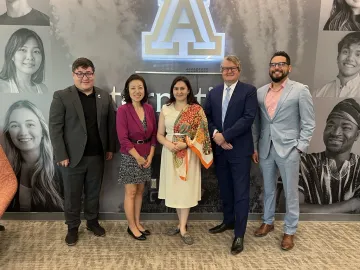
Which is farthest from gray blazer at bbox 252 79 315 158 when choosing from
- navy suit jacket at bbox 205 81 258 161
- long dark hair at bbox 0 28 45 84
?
long dark hair at bbox 0 28 45 84

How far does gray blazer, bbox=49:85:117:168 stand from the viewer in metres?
2.63

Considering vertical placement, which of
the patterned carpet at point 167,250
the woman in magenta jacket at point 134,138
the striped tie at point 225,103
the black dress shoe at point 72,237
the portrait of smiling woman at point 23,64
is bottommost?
the patterned carpet at point 167,250

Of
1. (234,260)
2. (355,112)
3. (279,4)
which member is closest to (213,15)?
(279,4)

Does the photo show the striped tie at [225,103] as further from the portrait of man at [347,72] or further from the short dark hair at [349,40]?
the short dark hair at [349,40]

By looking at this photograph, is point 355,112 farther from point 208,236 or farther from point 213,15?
point 208,236

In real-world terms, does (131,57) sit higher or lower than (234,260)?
higher

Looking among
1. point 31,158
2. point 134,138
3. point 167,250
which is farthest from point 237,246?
point 31,158

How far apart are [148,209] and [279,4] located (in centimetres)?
256

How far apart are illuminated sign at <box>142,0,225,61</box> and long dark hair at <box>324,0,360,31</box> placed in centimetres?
113

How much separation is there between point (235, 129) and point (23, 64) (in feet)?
7.33

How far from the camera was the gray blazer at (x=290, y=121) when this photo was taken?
2.56 meters

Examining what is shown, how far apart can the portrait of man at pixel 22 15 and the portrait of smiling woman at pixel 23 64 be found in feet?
0.31

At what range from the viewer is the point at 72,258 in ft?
8.31

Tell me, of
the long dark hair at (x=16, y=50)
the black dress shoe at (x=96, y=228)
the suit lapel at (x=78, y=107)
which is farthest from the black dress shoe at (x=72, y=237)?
the long dark hair at (x=16, y=50)
